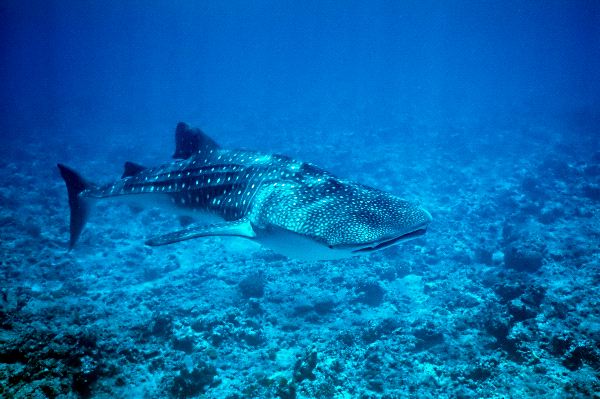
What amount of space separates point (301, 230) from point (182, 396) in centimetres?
385

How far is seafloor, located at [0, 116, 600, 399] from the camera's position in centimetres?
464

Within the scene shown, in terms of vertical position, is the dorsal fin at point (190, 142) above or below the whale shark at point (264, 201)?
above

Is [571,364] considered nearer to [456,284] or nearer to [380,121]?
[456,284]

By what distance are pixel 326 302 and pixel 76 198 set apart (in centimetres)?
684

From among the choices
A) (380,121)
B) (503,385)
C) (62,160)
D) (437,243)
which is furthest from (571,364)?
(380,121)

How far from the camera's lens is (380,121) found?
40.7 metres

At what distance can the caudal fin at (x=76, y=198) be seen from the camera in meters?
6.95

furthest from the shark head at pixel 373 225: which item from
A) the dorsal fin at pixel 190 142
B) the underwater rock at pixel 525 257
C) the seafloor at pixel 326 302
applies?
the underwater rock at pixel 525 257

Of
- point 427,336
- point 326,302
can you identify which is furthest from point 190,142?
point 427,336

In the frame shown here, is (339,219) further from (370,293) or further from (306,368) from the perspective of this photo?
(370,293)

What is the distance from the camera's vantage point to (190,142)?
254 inches

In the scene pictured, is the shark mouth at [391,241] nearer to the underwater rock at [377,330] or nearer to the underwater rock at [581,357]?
the underwater rock at [581,357]

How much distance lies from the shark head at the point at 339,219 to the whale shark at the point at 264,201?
0.01m

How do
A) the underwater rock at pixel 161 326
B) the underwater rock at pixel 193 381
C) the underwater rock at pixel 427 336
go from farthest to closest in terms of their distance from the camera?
the underwater rock at pixel 427 336, the underwater rock at pixel 161 326, the underwater rock at pixel 193 381
